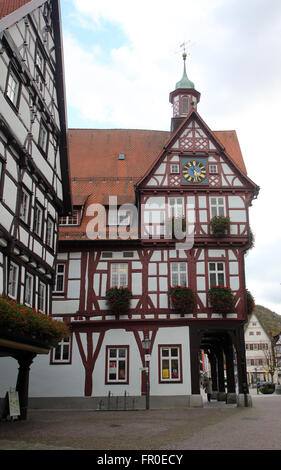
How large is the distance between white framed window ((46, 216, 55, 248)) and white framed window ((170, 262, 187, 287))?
7144mm

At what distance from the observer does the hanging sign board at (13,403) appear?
1650 cm

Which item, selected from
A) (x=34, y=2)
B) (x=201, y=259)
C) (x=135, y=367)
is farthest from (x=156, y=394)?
(x=34, y=2)

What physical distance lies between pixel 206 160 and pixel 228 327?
9.38 metres

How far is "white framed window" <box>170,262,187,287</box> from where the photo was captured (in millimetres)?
25594

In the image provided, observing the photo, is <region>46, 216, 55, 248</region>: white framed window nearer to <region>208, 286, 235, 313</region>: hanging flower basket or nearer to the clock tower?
<region>208, 286, 235, 313</region>: hanging flower basket

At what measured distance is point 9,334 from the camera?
44.3ft

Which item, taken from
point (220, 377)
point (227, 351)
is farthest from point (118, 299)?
point (220, 377)

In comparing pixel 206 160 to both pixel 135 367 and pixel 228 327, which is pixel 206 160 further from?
pixel 135 367

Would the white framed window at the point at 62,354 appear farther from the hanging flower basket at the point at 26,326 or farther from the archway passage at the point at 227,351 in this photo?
the hanging flower basket at the point at 26,326

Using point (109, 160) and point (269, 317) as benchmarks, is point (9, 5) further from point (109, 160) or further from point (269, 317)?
point (269, 317)

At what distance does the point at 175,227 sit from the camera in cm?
2609

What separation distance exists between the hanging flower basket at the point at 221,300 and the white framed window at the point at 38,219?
382 inches

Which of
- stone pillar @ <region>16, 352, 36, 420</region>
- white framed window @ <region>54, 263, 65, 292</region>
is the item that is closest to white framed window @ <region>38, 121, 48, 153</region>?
white framed window @ <region>54, 263, 65, 292</region>

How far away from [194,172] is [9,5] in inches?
548
